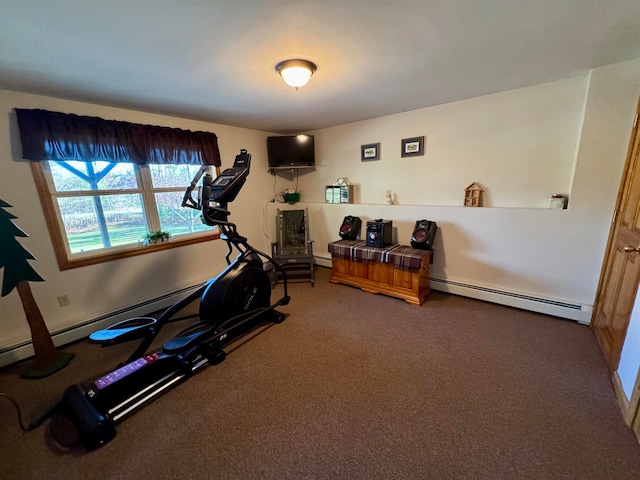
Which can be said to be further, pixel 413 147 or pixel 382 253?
pixel 413 147

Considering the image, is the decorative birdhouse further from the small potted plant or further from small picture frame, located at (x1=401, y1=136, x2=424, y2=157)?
the small potted plant

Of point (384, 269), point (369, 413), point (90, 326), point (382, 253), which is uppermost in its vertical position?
point (382, 253)

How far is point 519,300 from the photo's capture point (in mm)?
2680

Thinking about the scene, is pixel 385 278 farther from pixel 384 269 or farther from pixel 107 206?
pixel 107 206

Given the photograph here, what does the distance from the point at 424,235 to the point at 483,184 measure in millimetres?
852

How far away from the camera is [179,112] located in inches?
113

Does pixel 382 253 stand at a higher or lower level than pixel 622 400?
higher

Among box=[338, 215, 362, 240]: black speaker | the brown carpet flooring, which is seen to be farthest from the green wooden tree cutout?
box=[338, 215, 362, 240]: black speaker

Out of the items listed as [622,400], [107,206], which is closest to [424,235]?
[622,400]

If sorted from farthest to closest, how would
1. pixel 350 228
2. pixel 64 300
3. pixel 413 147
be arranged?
1. pixel 350 228
2. pixel 413 147
3. pixel 64 300

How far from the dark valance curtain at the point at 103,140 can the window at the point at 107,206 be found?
0.54 feet

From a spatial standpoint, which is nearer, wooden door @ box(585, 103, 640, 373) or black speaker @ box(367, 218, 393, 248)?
wooden door @ box(585, 103, 640, 373)

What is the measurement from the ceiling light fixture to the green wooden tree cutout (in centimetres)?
220

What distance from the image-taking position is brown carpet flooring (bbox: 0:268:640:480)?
1280mm
